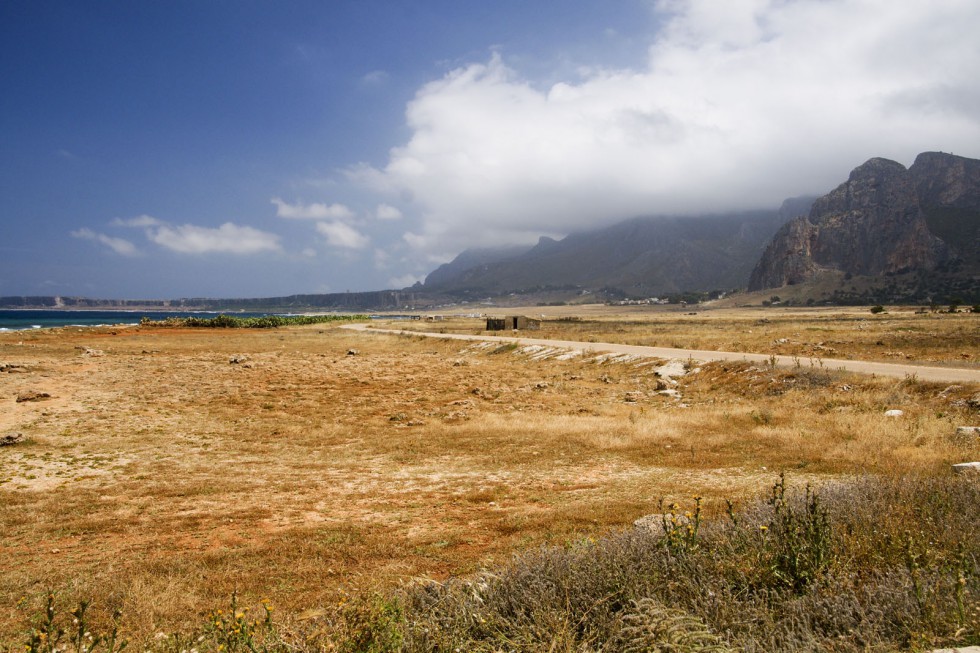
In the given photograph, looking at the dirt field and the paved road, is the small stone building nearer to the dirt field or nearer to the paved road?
the paved road

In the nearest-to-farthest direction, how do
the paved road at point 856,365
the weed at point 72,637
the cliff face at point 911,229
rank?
the weed at point 72,637, the paved road at point 856,365, the cliff face at point 911,229

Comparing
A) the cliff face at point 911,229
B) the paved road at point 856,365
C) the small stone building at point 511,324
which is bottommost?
the paved road at point 856,365

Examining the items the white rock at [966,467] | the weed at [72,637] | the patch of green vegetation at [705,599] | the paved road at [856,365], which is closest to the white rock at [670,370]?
the paved road at [856,365]

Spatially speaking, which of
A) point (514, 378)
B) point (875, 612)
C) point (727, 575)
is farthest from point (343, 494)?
point (514, 378)

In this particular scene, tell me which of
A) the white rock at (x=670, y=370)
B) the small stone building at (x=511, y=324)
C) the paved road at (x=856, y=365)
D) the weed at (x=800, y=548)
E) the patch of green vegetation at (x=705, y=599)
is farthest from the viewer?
the small stone building at (x=511, y=324)

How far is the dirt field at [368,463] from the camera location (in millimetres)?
6953

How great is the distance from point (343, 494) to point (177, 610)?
16.4 ft

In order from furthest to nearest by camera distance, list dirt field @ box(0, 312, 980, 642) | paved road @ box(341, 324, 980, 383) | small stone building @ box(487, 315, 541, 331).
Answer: small stone building @ box(487, 315, 541, 331)
paved road @ box(341, 324, 980, 383)
dirt field @ box(0, 312, 980, 642)

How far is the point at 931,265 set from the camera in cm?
15800

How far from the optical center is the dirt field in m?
6.95

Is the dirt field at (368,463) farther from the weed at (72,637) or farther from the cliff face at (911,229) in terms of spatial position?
the cliff face at (911,229)

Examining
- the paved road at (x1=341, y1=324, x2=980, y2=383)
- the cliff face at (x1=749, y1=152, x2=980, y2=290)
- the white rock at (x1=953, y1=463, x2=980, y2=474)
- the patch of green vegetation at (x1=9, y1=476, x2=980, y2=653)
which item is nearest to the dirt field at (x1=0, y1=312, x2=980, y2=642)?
the white rock at (x1=953, y1=463, x2=980, y2=474)

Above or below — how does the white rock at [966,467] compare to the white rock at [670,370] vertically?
above

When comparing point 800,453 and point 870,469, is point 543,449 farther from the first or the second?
point 870,469
